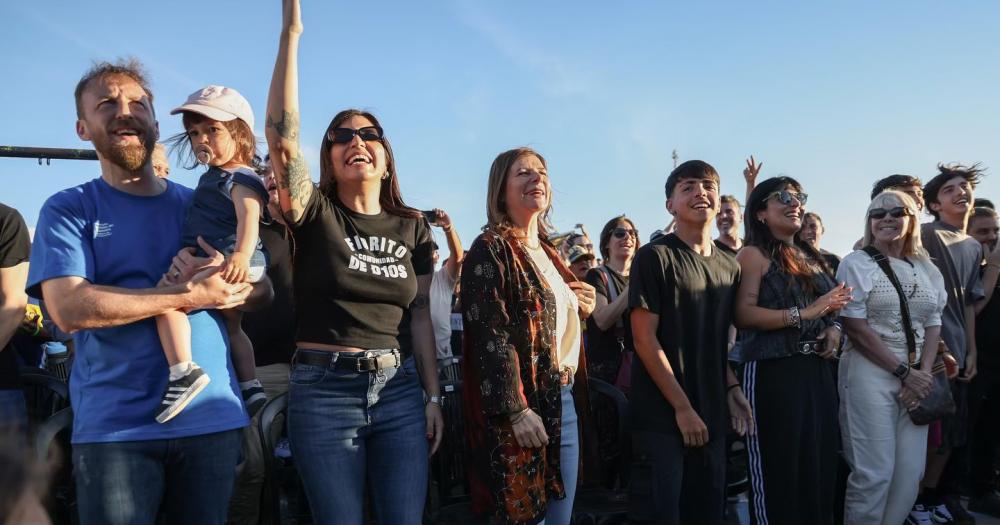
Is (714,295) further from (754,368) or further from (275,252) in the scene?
(275,252)

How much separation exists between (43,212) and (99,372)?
0.60 m

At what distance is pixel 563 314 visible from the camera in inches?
139

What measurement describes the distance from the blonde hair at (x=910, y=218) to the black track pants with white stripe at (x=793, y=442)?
1.24 m

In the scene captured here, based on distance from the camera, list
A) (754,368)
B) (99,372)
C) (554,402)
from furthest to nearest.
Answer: (754,368) < (554,402) < (99,372)

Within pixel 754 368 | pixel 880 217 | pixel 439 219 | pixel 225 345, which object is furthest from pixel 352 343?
pixel 880 217

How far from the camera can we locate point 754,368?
443 centimetres

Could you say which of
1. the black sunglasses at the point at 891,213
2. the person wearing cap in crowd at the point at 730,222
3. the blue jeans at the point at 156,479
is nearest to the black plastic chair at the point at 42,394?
the blue jeans at the point at 156,479

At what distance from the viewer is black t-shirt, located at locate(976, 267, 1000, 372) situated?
20.3 feet

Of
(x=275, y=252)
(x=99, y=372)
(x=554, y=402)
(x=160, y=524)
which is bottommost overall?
(x=160, y=524)

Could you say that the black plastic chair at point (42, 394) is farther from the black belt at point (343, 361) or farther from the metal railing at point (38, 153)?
the metal railing at point (38, 153)

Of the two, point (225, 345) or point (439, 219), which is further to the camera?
point (439, 219)

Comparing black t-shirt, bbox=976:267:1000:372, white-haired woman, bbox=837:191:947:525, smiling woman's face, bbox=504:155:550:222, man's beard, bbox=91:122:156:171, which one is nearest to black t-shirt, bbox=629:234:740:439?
smiling woman's face, bbox=504:155:550:222

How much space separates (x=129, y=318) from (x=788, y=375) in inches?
141

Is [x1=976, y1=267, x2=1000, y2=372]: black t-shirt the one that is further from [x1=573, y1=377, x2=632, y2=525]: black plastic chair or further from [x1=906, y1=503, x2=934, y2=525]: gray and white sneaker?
[x1=573, y1=377, x2=632, y2=525]: black plastic chair
